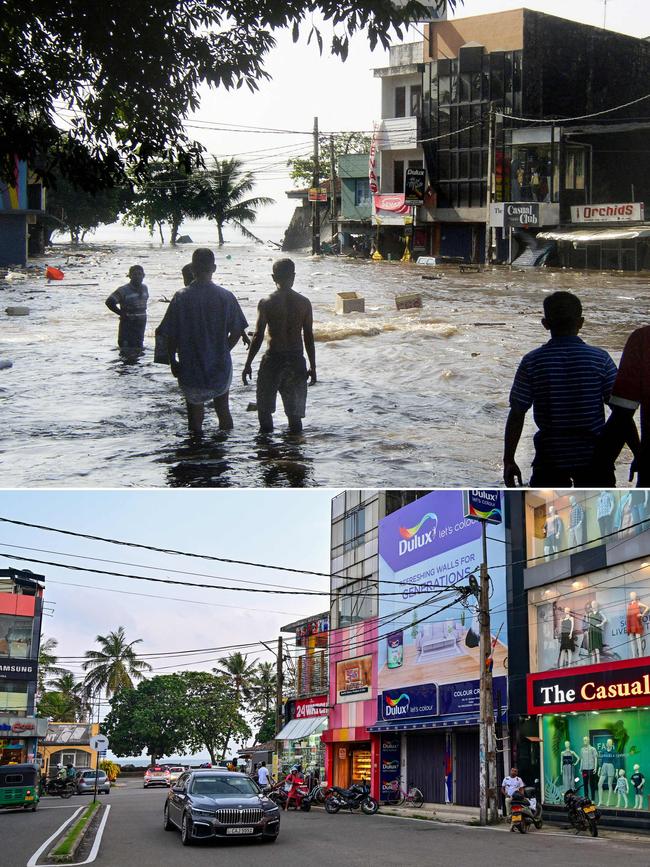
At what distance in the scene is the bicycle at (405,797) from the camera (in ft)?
74.0

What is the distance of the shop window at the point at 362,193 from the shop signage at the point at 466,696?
41.8ft

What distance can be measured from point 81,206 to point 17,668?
1343 inches

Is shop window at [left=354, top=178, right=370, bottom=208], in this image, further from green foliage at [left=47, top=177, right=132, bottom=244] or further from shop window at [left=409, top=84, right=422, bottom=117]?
green foliage at [left=47, top=177, right=132, bottom=244]

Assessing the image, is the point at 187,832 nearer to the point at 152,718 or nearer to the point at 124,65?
the point at 124,65

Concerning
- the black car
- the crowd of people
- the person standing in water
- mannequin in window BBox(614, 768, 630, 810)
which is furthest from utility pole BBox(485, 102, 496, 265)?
mannequin in window BBox(614, 768, 630, 810)

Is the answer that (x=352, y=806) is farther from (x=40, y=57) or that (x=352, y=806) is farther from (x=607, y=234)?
(x=40, y=57)

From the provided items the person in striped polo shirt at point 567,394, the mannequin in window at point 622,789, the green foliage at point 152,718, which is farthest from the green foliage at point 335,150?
the green foliage at point 152,718

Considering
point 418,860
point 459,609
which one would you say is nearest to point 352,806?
point 459,609

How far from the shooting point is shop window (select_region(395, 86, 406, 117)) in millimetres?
8125

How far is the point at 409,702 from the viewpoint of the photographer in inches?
947

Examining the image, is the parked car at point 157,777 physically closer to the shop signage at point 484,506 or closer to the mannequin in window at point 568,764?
the shop signage at point 484,506

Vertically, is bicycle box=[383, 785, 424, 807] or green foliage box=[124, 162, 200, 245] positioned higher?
green foliage box=[124, 162, 200, 245]

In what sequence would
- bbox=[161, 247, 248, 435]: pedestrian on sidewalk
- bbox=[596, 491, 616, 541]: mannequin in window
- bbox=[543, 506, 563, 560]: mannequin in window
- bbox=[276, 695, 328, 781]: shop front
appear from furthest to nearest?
1. bbox=[276, 695, 328, 781]: shop front
2. bbox=[543, 506, 563, 560]: mannequin in window
3. bbox=[596, 491, 616, 541]: mannequin in window
4. bbox=[161, 247, 248, 435]: pedestrian on sidewalk

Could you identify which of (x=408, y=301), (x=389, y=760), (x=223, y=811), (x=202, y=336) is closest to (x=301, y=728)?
(x=389, y=760)
